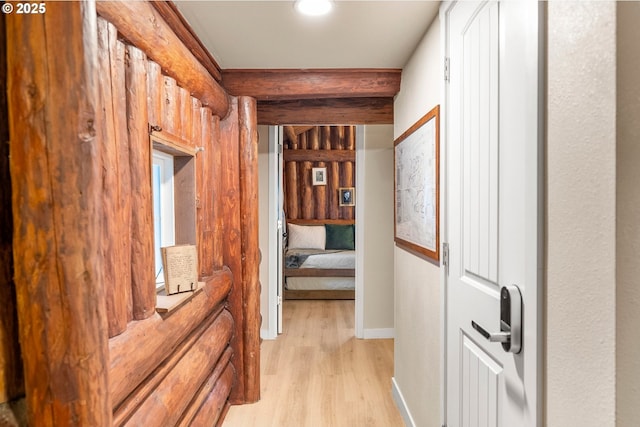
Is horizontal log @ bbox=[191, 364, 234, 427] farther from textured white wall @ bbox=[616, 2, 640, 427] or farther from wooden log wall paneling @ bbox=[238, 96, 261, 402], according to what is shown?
textured white wall @ bbox=[616, 2, 640, 427]

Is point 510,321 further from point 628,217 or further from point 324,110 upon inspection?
point 324,110

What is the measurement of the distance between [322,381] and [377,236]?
154 centimetres

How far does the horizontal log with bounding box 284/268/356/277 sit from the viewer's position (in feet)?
16.7

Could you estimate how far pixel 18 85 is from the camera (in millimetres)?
897

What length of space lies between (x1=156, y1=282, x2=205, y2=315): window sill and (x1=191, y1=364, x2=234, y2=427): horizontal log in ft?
2.30

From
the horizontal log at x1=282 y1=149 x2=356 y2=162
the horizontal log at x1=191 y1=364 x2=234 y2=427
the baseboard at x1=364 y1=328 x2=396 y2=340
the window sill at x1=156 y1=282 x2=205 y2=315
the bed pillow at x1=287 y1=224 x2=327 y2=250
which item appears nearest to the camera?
the window sill at x1=156 y1=282 x2=205 y2=315

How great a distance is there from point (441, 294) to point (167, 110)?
5.09 feet

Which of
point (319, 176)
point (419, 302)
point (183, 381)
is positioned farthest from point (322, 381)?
point (319, 176)

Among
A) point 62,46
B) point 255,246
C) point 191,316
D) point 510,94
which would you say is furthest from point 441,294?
point 62,46

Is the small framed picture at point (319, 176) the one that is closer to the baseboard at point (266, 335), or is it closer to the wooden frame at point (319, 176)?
the wooden frame at point (319, 176)

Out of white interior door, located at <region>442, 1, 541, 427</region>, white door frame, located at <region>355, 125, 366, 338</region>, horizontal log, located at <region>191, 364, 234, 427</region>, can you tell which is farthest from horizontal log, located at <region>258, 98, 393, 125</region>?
horizontal log, located at <region>191, 364, 234, 427</region>

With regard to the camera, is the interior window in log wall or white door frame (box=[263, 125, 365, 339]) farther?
the interior window in log wall

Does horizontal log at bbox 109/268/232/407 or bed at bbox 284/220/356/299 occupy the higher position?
horizontal log at bbox 109/268/232/407

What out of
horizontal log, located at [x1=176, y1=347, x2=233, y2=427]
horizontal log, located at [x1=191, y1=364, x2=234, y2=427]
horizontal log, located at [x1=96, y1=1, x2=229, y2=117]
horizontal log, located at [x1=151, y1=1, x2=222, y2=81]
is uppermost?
horizontal log, located at [x1=151, y1=1, x2=222, y2=81]
